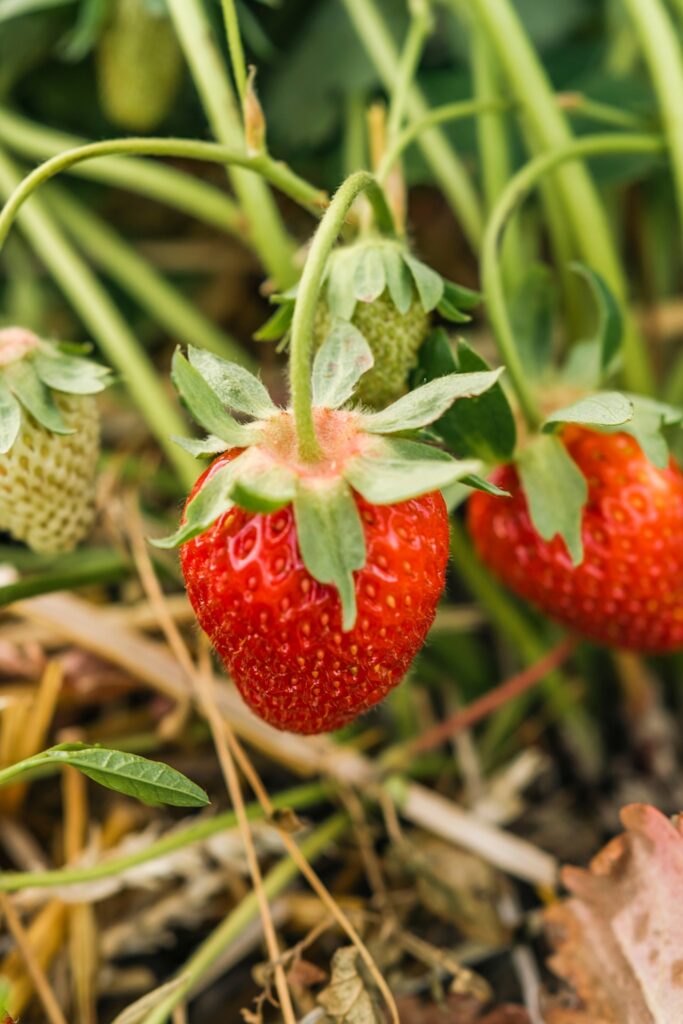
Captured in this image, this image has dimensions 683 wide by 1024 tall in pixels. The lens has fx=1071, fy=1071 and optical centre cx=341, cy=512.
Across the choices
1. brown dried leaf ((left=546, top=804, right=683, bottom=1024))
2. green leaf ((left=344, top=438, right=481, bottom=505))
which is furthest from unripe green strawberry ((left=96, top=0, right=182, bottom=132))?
brown dried leaf ((left=546, top=804, right=683, bottom=1024))

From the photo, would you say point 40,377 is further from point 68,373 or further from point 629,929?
point 629,929

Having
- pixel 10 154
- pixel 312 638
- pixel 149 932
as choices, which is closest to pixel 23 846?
pixel 149 932

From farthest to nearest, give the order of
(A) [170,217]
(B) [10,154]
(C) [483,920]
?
(A) [170,217] → (B) [10,154] → (C) [483,920]

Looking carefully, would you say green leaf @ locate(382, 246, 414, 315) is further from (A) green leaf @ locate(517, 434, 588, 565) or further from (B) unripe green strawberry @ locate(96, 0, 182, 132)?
(B) unripe green strawberry @ locate(96, 0, 182, 132)

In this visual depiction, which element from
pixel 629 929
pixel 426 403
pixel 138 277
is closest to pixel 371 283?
pixel 426 403

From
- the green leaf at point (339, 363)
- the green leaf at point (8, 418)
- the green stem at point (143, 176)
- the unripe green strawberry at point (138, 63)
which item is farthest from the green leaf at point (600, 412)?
the unripe green strawberry at point (138, 63)

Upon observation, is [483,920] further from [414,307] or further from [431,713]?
[414,307]

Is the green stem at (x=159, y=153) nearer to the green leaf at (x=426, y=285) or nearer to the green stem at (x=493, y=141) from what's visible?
the green leaf at (x=426, y=285)

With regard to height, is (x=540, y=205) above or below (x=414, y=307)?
below
